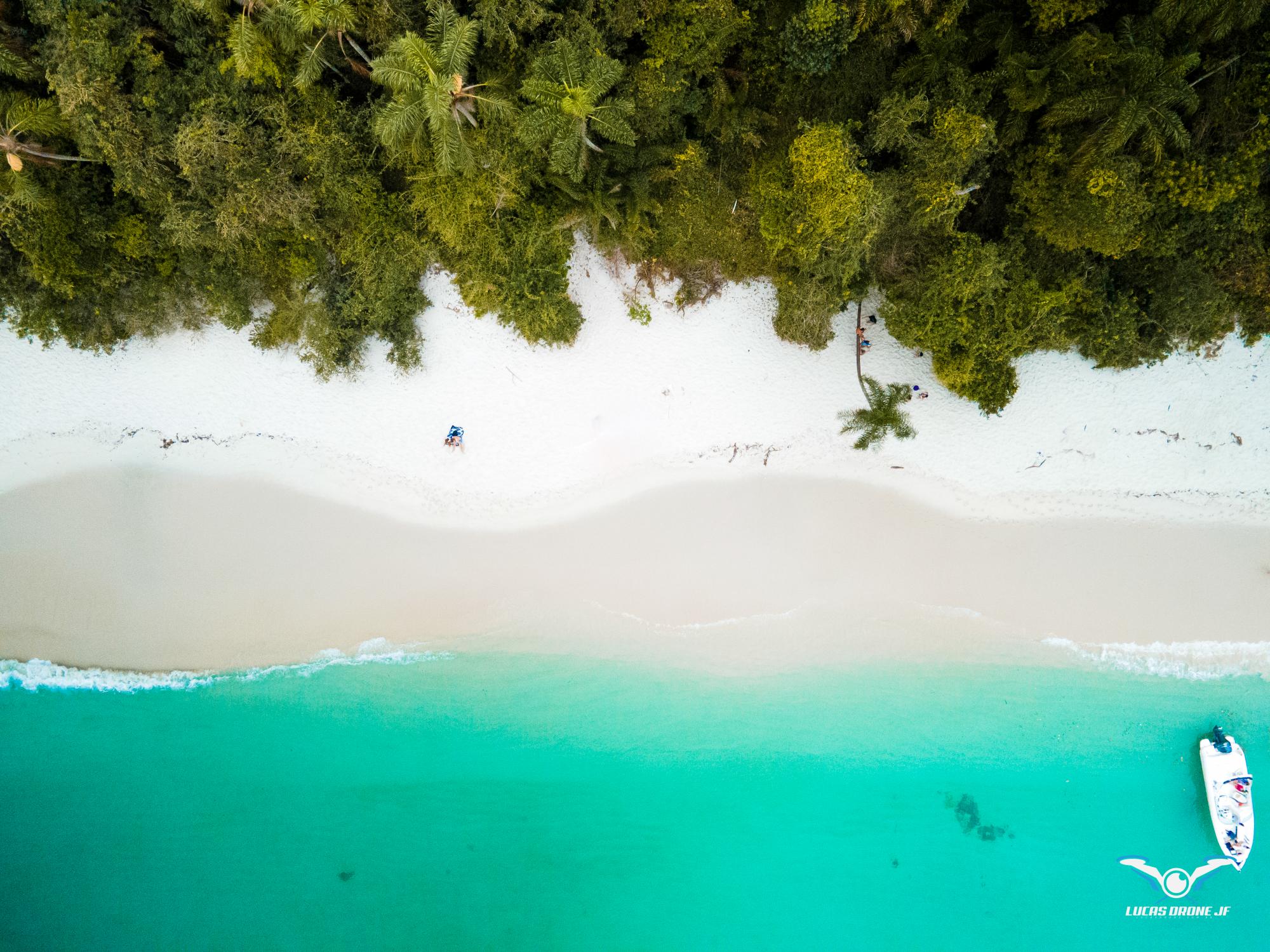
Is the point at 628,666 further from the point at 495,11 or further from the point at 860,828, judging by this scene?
the point at 495,11

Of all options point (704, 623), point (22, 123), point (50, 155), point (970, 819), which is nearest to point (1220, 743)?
point (970, 819)

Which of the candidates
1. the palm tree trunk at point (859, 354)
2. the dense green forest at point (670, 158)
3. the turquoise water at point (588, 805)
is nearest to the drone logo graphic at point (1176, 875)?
the turquoise water at point (588, 805)

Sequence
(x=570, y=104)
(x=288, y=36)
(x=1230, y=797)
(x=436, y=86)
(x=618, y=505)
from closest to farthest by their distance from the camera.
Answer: (x=436, y=86)
(x=570, y=104)
(x=288, y=36)
(x=1230, y=797)
(x=618, y=505)

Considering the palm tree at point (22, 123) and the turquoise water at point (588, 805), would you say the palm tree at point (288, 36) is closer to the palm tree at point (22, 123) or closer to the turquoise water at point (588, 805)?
the palm tree at point (22, 123)

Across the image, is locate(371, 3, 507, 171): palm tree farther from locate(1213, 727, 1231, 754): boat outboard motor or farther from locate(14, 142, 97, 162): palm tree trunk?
locate(1213, 727, 1231, 754): boat outboard motor

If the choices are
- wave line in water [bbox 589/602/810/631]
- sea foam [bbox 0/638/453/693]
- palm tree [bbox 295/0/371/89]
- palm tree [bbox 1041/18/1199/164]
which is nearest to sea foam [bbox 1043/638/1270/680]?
wave line in water [bbox 589/602/810/631]

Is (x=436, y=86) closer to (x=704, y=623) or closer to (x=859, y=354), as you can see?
(x=859, y=354)
